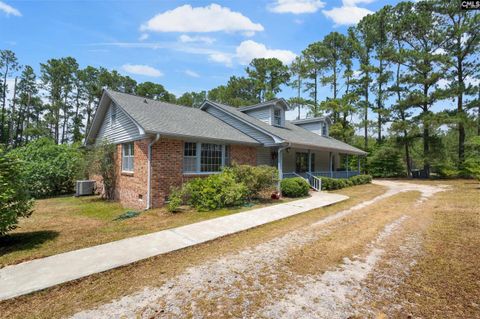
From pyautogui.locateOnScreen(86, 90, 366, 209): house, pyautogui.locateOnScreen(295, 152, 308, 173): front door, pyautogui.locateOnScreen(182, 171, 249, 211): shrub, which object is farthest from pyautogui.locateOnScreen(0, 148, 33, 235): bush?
pyautogui.locateOnScreen(295, 152, 308, 173): front door

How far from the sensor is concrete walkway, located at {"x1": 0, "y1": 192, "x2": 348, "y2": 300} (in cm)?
375

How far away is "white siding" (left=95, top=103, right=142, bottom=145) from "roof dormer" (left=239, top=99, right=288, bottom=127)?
10050 millimetres

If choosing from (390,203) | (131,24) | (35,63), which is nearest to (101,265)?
(131,24)

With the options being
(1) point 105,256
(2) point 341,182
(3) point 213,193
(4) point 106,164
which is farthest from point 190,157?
(2) point 341,182

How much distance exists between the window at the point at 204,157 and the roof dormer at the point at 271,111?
21.7ft

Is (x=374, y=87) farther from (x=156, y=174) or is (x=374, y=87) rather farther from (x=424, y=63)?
(x=156, y=174)

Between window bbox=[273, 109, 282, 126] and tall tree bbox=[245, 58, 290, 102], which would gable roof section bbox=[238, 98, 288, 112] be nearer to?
window bbox=[273, 109, 282, 126]

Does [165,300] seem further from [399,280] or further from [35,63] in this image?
[35,63]

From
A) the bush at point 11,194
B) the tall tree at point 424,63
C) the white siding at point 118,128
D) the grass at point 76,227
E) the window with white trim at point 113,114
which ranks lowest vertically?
the grass at point 76,227

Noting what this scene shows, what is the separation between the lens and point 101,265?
14.1 ft

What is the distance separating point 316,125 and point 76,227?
21087 millimetres

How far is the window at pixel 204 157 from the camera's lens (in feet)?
36.5

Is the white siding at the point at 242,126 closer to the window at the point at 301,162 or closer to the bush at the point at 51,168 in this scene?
the window at the point at 301,162

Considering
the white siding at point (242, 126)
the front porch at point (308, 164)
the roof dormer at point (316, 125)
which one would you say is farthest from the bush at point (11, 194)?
the roof dormer at point (316, 125)
